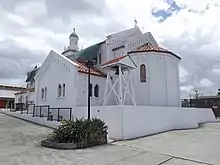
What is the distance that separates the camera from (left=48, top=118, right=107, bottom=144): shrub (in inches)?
421

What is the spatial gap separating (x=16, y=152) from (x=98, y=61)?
55.5ft

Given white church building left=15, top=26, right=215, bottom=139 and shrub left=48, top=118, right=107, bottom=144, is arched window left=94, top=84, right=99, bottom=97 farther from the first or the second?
shrub left=48, top=118, right=107, bottom=144

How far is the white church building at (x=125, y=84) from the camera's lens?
53.9 ft

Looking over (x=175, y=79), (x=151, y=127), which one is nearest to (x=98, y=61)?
(x=175, y=79)

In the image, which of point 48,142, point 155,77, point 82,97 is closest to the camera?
point 48,142

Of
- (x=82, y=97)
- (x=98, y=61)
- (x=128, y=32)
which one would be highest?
(x=128, y=32)

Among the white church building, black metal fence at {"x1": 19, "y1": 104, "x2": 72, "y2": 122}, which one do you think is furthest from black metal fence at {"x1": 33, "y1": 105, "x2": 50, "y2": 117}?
the white church building

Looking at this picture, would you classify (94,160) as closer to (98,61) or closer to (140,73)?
(140,73)

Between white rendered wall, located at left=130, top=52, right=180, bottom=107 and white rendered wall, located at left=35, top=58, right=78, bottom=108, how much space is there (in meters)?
5.92

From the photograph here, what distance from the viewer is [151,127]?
15.5 m

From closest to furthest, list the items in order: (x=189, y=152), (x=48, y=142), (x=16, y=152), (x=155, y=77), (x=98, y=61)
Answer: (x=16, y=152)
(x=189, y=152)
(x=48, y=142)
(x=155, y=77)
(x=98, y=61)

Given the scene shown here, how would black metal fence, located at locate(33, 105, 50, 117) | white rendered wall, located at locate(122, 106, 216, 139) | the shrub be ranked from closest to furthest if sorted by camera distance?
the shrub
white rendered wall, located at locate(122, 106, 216, 139)
black metal fence, located at locate(33, 105, 50, 117)

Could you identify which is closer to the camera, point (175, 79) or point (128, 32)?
point (175, 79)

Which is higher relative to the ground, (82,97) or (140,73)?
(140,73)
